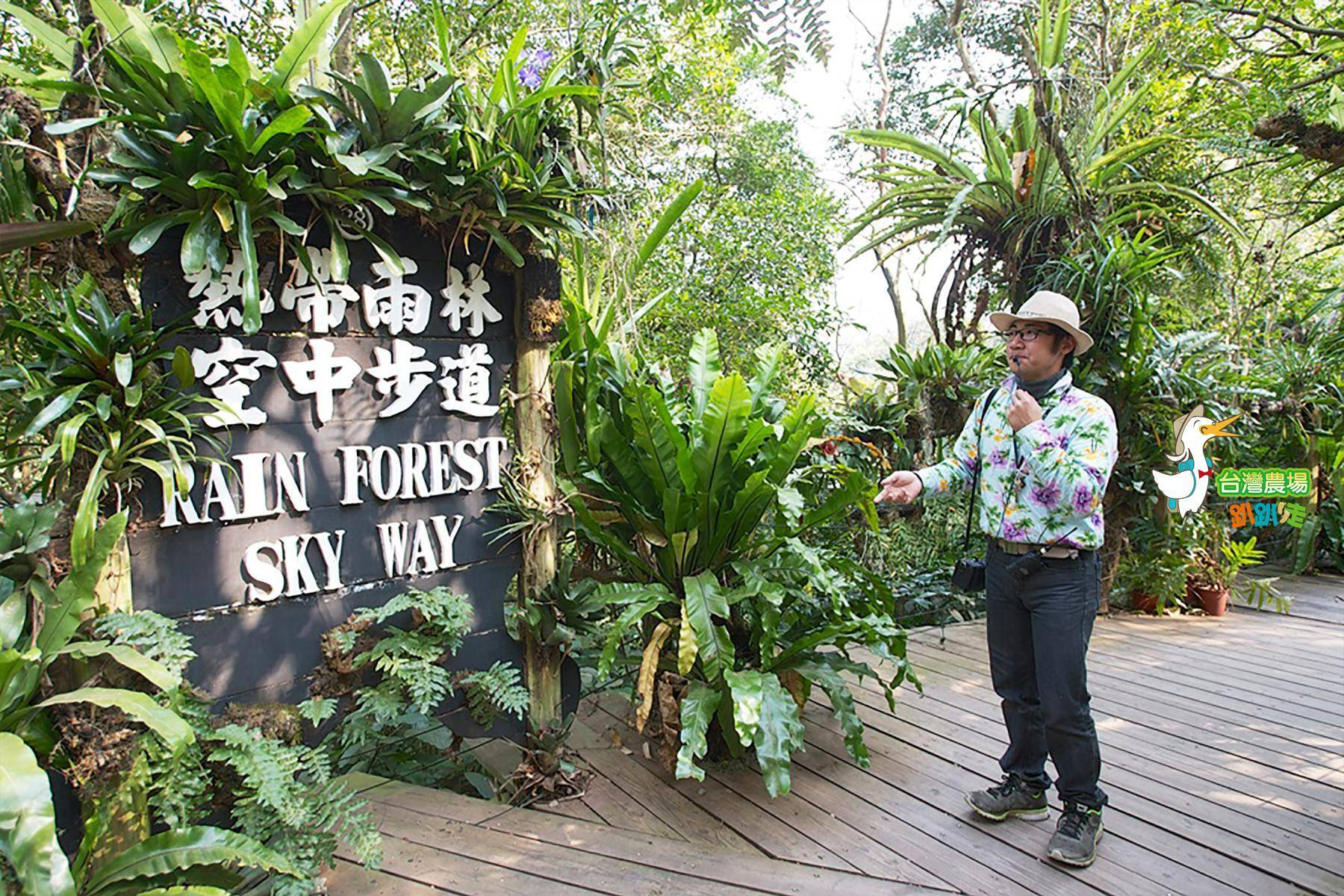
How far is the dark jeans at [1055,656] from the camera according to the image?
6.34ft

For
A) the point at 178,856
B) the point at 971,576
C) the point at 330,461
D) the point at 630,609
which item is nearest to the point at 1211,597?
the point at 971,576

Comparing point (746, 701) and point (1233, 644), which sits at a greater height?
point (746, 701)

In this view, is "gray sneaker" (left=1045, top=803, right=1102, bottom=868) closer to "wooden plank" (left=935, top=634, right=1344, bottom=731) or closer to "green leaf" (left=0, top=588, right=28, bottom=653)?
"wooden plank" (left=935, top=634, right=1344, bottom=731)

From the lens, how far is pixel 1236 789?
2326mm

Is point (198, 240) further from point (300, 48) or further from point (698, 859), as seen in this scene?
point (698, 859)

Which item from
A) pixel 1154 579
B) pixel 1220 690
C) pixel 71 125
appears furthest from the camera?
pixel 1154 579

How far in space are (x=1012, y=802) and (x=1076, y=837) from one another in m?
0.21

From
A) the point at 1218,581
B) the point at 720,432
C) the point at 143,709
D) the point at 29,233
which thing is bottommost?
the point at 1218,581

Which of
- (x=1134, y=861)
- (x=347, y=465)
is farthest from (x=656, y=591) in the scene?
(x=1134, y=861)

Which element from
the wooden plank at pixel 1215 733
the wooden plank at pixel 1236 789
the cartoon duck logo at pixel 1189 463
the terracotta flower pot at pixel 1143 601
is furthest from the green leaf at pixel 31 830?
the terracotta flower pot at pixel 1143 601

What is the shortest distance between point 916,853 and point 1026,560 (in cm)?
83

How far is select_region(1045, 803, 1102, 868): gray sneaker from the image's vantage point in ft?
6.43

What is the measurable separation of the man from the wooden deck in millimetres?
177

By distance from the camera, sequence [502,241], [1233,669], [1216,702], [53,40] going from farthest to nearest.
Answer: [1233,669]
[1216,702]
[502,241]
[53,40]
